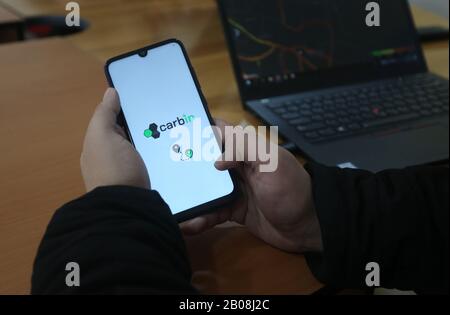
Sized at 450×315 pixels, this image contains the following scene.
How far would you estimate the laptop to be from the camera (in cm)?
61

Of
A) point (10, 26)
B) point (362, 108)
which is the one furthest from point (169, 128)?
point (10, 26)

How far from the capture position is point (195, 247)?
441mm

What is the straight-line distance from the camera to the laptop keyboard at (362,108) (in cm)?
61

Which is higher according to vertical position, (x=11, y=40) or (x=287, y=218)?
(x=11, y=40)

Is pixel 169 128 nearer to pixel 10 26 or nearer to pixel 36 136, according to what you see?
pixel 36 136

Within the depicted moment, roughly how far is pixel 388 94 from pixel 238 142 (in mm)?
349

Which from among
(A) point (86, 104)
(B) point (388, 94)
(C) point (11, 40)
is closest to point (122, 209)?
(A) point (86, 104)

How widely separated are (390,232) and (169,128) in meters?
0.23

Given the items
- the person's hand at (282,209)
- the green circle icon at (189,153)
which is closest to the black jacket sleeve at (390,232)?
the person's hand at (282,209)

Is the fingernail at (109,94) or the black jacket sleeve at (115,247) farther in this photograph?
the fingernail at (109,94)

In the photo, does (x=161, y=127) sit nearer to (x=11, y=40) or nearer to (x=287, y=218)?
(x=287, y=218)

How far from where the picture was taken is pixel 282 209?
0.44 metres

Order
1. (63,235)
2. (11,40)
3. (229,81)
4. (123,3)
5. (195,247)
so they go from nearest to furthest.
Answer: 1. (63,235)
2. (195,247)
3. (229,81)
4. (11,40)
5. (123,3)

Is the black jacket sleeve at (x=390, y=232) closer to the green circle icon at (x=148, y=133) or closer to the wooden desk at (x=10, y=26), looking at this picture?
the green circle icon at (x=148, y=133)
